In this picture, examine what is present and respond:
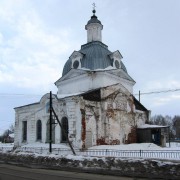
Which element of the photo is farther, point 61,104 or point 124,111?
point 124,111

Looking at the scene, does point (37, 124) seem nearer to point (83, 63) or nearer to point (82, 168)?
point (83, 63)

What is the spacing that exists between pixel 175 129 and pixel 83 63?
77.8 m

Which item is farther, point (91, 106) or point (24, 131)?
point (24, 131)

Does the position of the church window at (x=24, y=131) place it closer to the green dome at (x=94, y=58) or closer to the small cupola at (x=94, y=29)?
the green dome at (x=94, y=58)

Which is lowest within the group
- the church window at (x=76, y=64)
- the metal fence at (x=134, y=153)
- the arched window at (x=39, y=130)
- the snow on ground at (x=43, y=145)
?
the metal fence at (x=134, y=153)

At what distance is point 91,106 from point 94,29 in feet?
48.4

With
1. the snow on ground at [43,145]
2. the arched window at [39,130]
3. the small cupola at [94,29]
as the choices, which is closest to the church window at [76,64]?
the small cupola at [94,29]

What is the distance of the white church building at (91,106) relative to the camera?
29719 mm

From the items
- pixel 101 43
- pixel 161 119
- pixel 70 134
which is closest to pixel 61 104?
pixel 70 134

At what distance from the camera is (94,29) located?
41.1 meters

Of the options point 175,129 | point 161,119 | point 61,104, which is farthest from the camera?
point 161,119

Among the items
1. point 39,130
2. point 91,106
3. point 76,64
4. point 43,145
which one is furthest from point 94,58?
point 43,145

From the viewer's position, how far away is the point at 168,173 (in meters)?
14.2

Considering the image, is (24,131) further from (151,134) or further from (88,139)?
(151,134)
